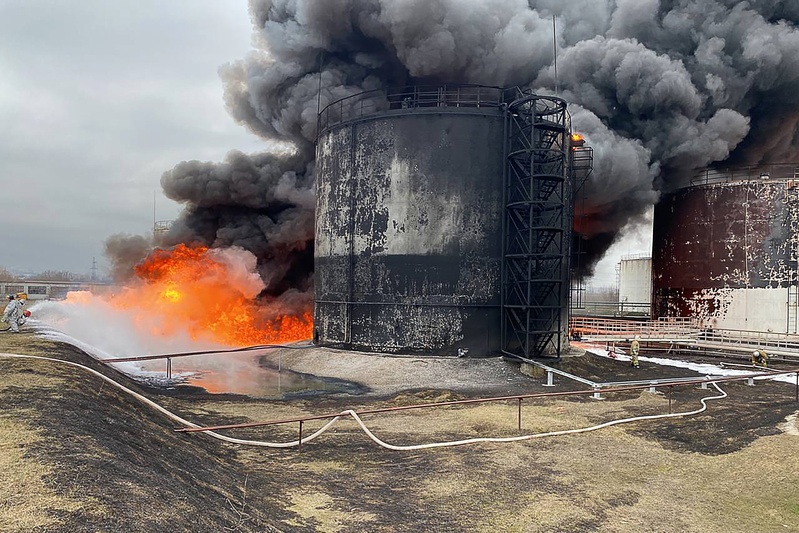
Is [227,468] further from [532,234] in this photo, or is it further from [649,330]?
[649,330]

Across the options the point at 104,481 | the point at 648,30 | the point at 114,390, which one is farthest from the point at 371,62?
the point at 104,481

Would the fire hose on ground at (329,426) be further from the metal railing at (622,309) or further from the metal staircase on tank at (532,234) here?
the metal railing at (622,309)

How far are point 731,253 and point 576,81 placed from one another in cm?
1253

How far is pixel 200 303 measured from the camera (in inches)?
1229

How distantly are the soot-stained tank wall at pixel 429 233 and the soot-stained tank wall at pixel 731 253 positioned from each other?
16.8 meters

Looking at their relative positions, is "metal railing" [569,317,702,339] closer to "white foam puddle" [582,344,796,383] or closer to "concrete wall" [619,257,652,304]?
"white foam puddle" [582,344,796,383]

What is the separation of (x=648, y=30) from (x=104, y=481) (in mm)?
35363

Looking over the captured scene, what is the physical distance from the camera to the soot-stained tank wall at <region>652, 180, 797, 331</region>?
29.6m

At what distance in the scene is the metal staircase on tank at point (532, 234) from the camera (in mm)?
21312

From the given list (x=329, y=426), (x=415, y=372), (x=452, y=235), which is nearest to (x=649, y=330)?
(x=452, y=235)

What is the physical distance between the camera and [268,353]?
2634cm

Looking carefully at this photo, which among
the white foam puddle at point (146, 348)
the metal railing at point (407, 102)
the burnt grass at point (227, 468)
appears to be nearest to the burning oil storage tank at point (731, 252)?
the metal railing at point (407, 102)

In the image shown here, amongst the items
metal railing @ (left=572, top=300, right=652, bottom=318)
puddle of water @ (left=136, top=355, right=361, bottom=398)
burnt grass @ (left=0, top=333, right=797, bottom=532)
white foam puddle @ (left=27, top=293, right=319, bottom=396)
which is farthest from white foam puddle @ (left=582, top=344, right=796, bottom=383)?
metal railing @ (left=572, top=300, right=652, bottom=318)

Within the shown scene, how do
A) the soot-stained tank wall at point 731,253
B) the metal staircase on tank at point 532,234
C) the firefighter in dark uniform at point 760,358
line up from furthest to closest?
the soot-stained tank wall at point 731,253 < the firefighter in dark uniform at point 760,358 < the metal staircase on tank at point 532,234
